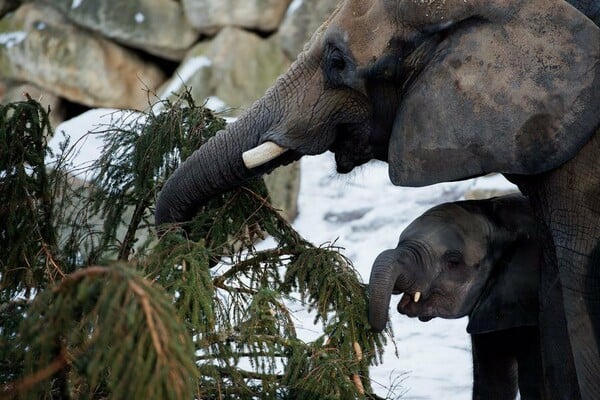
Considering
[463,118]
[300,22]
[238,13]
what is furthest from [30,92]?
[463,118]

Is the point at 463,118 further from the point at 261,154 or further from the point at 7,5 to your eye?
the point at 7,5

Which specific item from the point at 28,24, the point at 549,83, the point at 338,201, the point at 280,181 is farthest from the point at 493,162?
the point at 28,24

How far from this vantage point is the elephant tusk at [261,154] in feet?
14.8

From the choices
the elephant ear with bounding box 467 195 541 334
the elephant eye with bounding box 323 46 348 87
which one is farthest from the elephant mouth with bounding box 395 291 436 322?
the elephant eye with bounding box 323 46 348 87

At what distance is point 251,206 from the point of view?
15.9 feet

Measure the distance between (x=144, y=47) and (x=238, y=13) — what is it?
1.20m

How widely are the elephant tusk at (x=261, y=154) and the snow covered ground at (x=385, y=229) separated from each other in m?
1.65

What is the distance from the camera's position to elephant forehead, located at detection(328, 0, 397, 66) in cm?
435

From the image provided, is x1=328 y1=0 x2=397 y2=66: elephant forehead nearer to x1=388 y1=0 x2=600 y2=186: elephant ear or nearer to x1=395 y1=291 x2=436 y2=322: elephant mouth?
x1=388 y1=0 x2=600 y2=186: elephant ear

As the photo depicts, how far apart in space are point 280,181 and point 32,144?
4.69m

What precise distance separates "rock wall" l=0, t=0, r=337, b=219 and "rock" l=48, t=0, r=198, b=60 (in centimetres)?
1

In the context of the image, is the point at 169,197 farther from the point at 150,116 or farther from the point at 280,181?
the point at 280,181

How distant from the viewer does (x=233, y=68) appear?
1245 centimetres

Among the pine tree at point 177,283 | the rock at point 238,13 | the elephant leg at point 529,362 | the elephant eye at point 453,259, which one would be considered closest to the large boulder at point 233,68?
the rock at point 238,13
